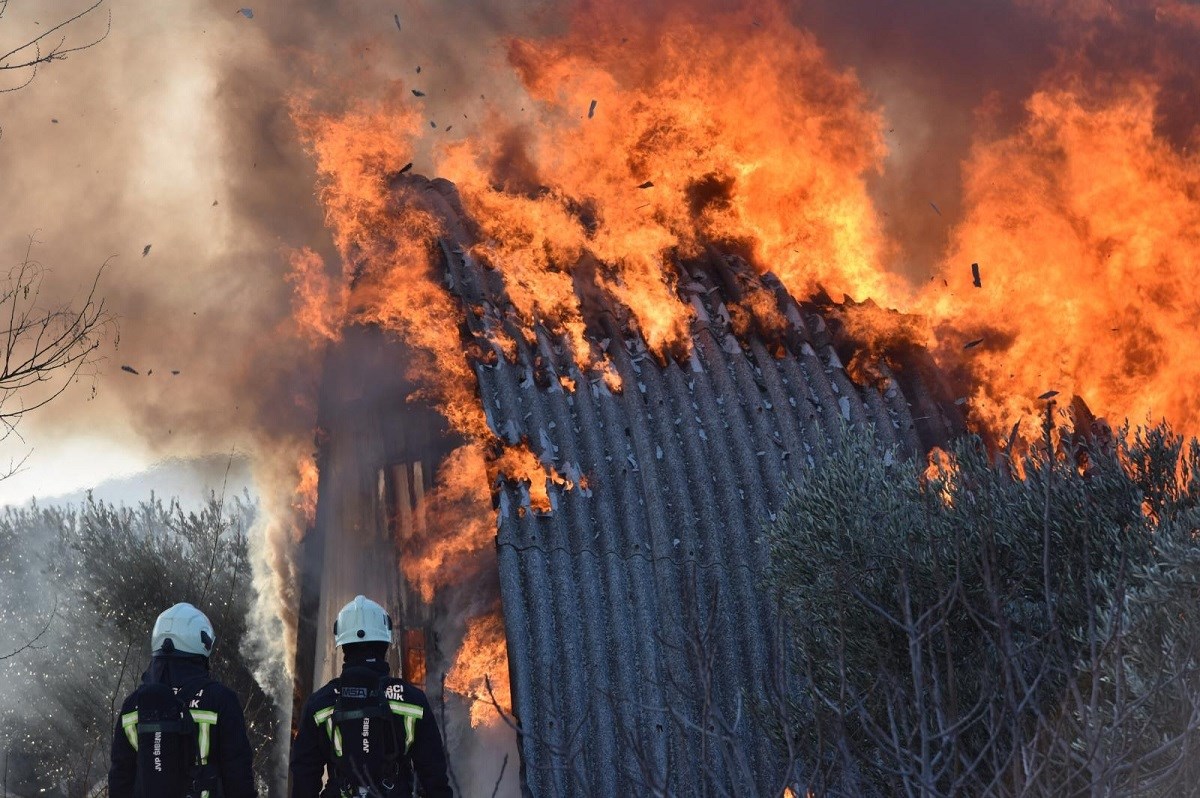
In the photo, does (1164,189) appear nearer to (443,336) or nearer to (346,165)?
(443,336)

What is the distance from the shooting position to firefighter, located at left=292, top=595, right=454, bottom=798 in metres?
6.12

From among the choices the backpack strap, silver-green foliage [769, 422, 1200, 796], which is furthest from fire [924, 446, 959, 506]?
the backpack strap

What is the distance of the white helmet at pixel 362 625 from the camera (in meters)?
6.25

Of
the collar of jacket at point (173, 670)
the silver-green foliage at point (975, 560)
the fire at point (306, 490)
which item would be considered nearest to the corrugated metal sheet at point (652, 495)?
the silver-green foliage at point (975, 560)

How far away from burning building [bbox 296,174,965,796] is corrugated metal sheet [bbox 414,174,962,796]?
0.06 feet

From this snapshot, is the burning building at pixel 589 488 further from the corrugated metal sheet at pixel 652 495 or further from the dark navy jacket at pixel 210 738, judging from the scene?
the dark navy jacket at pixel 210 738

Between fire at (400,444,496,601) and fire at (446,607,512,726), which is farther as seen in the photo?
fire at (400,444,496,601)

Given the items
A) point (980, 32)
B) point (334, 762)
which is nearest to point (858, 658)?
point (334, 762)

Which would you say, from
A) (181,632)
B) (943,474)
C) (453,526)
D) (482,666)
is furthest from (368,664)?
(943,474)

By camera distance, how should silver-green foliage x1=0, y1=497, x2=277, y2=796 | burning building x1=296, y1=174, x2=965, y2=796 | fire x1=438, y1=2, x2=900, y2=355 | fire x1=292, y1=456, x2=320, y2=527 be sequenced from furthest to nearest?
silver-green foliage x1=0, y1=497, x2=277, y2=796 < fire x1=292, y1=456, x2=320, y2=527 < fire x1=438, y1=2, x2=900, y2=355 < burning building x1=296, y1=174, x2=965, y2=796

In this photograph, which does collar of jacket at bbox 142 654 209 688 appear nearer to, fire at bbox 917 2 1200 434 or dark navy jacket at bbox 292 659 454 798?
dark navy jacket at bbox 292 659 454 798

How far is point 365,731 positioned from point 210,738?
0.85 metres

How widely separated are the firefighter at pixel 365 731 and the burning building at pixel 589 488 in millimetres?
1796

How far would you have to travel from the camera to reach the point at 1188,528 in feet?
24.0
